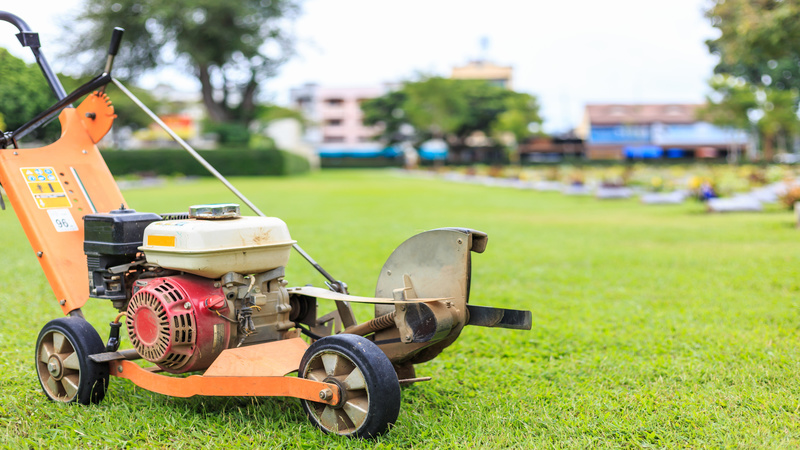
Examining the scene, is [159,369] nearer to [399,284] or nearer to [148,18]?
[399,284]

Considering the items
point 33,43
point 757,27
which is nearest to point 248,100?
point 757,27

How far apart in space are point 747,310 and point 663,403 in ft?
8.21

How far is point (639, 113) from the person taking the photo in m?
82.4

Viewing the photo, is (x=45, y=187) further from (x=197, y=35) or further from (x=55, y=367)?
(x=197, y=35)

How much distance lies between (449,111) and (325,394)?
217ft

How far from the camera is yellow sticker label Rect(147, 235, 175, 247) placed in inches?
120

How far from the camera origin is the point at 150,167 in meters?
38.4

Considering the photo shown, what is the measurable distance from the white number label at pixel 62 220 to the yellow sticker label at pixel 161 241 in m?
0.79

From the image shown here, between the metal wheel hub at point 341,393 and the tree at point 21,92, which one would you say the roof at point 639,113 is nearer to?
the tree at point 21,92

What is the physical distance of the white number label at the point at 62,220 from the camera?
3.66 metres

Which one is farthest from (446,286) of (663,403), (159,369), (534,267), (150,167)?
(150,167)

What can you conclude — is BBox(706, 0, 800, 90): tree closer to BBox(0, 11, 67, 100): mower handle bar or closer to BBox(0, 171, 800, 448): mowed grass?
BBox(0, 171, 800, 448): mowed grass

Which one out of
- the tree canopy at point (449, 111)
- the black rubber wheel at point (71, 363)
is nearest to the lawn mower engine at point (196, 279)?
the black rubber wheel at point (71, 363)

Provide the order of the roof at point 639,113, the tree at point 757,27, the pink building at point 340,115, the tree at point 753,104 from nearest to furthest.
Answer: the tree at point 757,27 < the tree at point 753,104 < the roof at point 639,113 < the pink building at point 340,115
